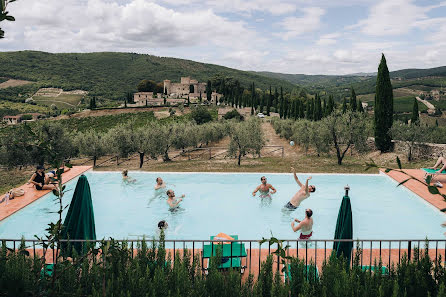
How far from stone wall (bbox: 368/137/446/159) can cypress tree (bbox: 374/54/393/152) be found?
0.61 metres

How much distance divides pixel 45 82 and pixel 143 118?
220 feet

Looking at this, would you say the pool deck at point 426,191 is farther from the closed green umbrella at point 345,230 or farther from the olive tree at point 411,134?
the olive tree at point 411,134

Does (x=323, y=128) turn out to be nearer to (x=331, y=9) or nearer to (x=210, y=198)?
(x=331, y=9)

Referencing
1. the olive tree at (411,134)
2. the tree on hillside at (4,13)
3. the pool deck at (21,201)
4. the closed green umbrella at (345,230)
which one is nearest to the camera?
the tree on hillside at (4,13)

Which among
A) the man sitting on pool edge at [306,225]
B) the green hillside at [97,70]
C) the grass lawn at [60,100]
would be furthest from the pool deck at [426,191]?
the green hillside at [97,70]

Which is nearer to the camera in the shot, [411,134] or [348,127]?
[348,127]

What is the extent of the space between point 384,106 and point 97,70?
132019 millimetres

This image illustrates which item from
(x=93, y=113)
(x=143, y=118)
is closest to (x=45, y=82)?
(x=93, y=113)

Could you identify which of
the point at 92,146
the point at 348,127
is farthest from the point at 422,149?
the point at 92,146

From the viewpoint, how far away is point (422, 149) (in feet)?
65.6

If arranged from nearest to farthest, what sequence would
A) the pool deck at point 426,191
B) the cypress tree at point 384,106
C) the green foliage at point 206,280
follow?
the green foliage at point 206,280, the pool deck at point 426,191, the cypress tree at point 384,106

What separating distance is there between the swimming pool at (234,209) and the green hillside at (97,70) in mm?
98916

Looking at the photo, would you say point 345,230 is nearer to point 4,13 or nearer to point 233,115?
point 4,13

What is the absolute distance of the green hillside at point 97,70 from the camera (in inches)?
4412
